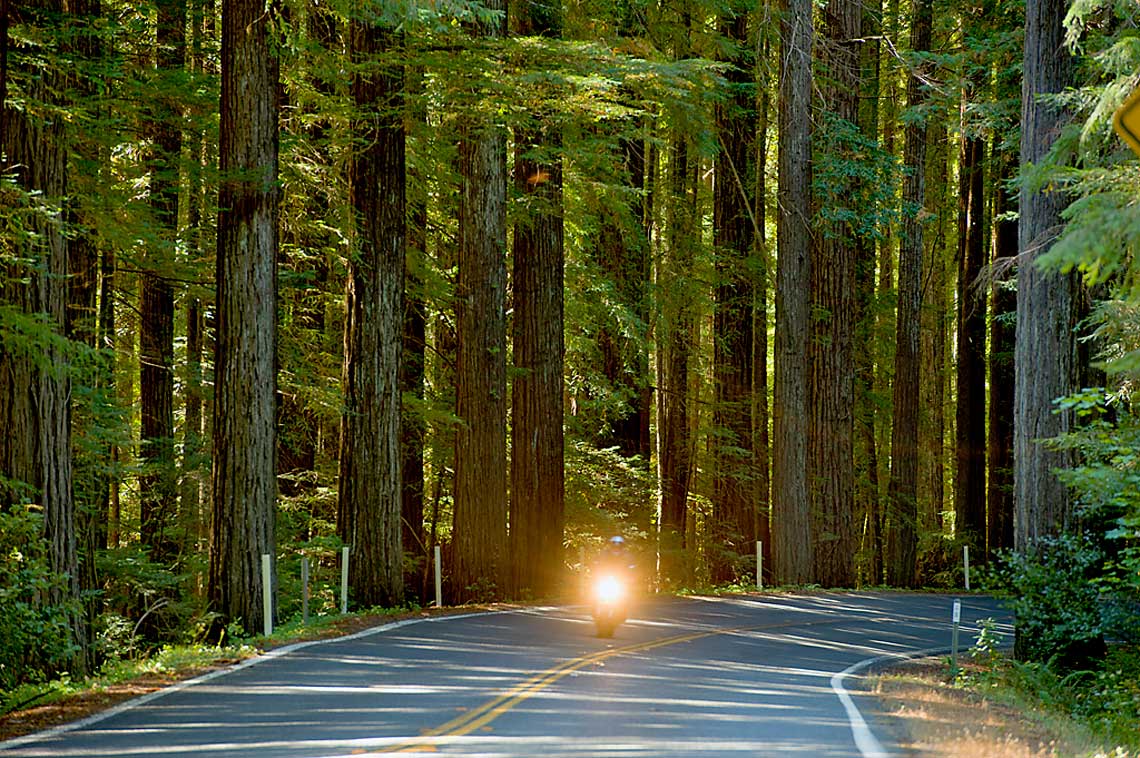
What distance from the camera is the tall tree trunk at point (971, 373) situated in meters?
39.0

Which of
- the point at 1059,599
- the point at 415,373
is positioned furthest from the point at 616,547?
the point at 415,373

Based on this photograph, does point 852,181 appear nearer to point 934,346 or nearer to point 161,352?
point 161,352

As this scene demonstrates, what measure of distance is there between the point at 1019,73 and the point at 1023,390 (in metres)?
11.8

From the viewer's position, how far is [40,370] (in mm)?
14508

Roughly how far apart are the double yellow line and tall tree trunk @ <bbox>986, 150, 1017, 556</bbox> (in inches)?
855

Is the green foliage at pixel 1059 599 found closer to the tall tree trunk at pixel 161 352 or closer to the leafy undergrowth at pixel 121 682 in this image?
the leafy undergrowth at pixel 121 682

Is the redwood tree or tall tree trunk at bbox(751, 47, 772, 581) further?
the redwood tree

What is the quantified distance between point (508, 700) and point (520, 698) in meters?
0.23

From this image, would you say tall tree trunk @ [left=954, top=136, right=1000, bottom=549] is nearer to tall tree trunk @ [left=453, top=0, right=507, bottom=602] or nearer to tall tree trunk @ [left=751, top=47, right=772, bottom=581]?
tall tree trunk @ [left=751, top=47, right=772, bottom=581]

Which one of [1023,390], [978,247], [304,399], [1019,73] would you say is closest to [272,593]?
[304,399]

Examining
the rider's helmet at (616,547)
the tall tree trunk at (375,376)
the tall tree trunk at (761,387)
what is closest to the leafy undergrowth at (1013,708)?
the rider's helmet at (616,547)

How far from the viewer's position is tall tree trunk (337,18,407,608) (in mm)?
22000

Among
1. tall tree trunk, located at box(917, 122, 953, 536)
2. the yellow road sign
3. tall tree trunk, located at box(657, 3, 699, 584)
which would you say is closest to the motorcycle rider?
tall tree trunk, located at box(657, 3, 699, 584)

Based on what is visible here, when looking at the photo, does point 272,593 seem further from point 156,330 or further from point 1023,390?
point 1023,390
